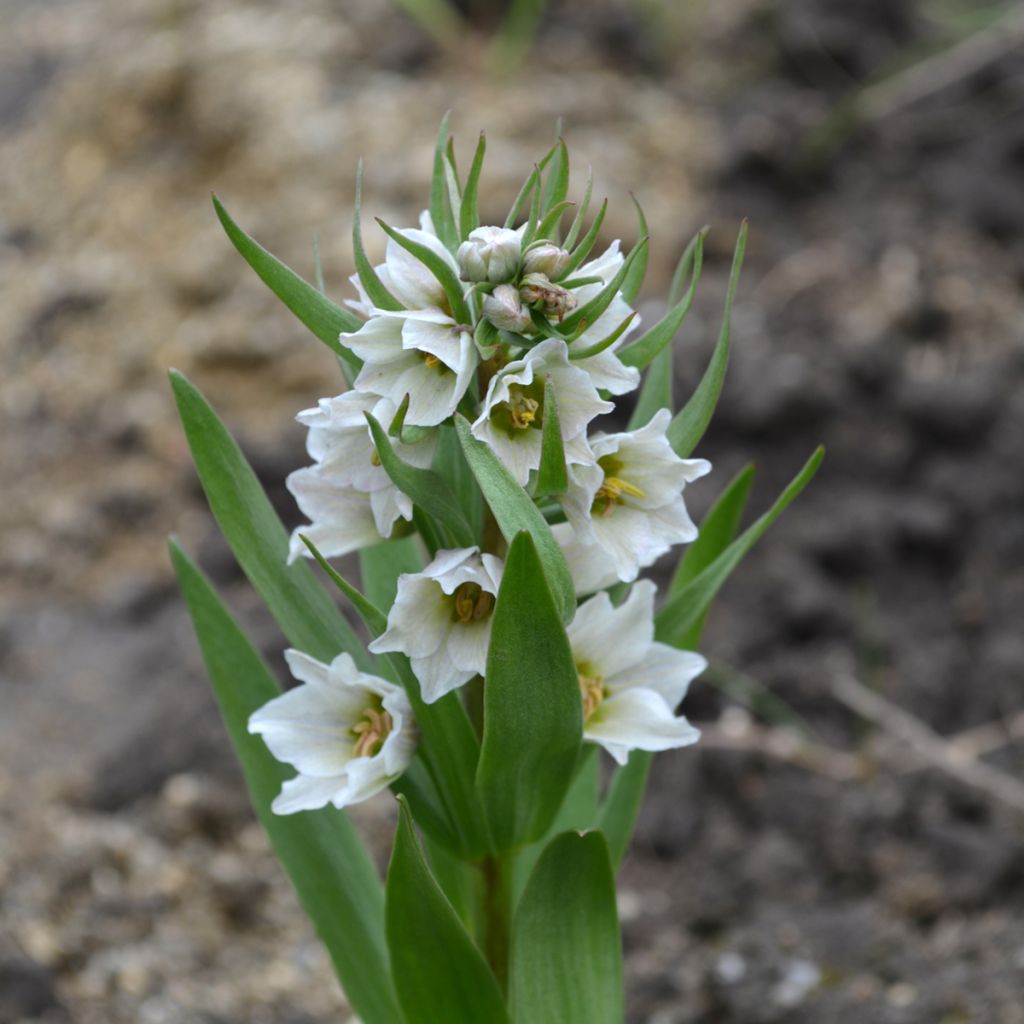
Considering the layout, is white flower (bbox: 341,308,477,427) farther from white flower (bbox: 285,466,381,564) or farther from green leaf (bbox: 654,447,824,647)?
green leaf (bbox: 654,447,824,647)

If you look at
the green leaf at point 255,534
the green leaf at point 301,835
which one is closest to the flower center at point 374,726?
the green leaf at point 255,534

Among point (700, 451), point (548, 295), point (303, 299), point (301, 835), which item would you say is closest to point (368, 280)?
point (303, 299)

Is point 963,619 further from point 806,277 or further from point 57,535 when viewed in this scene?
point 57,535

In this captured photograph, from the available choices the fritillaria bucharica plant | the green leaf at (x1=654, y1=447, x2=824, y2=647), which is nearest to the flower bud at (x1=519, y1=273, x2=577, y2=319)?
the fritillaria bucharica plant

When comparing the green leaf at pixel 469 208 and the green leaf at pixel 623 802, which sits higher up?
the green leaf at pixel 469 208

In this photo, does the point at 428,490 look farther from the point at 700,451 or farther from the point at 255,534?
the point at 700,451

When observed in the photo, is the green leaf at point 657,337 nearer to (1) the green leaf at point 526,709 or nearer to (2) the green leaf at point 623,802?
(1) the green leaf at point 526,709
